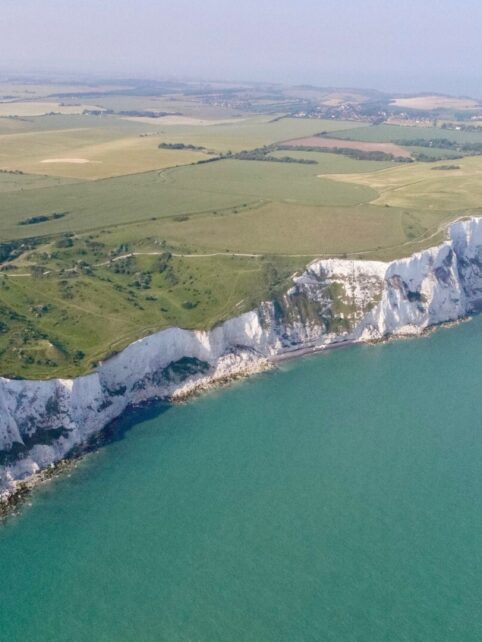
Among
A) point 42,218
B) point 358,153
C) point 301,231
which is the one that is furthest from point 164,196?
point 358,153

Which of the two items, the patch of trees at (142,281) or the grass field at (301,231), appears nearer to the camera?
the patch of trees at (142,281)

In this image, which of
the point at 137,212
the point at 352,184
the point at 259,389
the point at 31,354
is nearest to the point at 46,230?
the point at 137,212

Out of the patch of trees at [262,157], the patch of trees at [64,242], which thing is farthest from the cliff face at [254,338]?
the patch of trees at [262,157]

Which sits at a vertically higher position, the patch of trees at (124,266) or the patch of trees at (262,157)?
the patch of trees at (262,157)

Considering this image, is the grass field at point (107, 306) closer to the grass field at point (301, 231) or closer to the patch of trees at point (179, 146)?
the grass field at point (301, 231)

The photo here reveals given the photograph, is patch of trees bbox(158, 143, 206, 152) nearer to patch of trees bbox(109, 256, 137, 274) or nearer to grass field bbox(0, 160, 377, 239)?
grass field bbox(0, 160, 377, 239)

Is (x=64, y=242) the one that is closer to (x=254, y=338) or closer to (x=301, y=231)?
(x=254, y=338)
